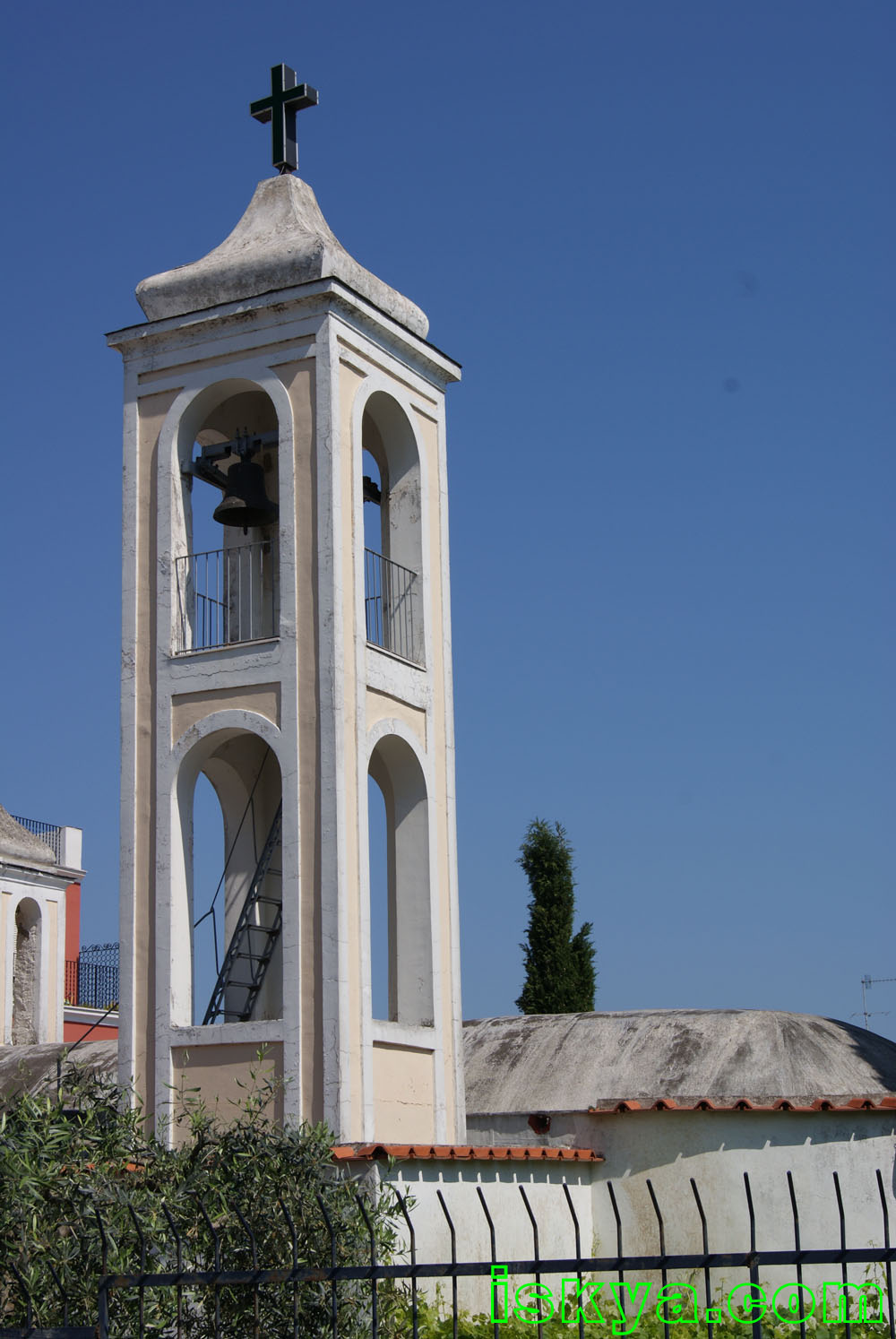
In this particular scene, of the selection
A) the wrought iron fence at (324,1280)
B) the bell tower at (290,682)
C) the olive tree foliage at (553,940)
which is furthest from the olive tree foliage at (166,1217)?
the olive tree foliage at (553,940)

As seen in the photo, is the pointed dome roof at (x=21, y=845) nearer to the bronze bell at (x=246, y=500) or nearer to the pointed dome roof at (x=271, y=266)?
the bronze bell at (x=246, y=500)

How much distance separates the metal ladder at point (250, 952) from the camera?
524 inches

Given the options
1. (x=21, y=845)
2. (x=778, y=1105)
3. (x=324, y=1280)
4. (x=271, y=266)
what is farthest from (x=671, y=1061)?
(x=21, y=845)

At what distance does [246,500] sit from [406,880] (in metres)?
3.40

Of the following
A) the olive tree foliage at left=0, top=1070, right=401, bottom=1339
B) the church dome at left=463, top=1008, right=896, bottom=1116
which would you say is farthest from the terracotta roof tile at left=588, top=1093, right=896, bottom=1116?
the olive tree foliage at left=0, top=1070, right=401, bottom=1339

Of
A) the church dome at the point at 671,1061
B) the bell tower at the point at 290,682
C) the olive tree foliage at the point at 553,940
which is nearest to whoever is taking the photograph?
the bell tower at the point at 290,682

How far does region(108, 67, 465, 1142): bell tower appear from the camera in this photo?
40.6ft

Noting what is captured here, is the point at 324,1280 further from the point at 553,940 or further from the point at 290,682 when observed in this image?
the point at 553,940

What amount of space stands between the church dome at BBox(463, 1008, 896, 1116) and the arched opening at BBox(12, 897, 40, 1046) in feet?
40.4

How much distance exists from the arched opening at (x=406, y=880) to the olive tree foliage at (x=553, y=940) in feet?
30.6

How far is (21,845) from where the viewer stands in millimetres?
26969

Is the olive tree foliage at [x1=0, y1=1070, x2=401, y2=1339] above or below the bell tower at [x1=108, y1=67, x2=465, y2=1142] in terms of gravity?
below

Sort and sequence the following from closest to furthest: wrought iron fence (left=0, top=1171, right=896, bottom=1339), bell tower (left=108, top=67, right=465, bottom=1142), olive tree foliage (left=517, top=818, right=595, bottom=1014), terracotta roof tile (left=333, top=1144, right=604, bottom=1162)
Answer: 1. wrought iron fence (left=0, top=1171, right=896, bottom=1339)
2. terracotta roof tile (left=333, top=1144, right=604, bottom=1162)
3. bell tower (left=108, top=67, right=465, bottom=1142)
4. olive tree foliage (left=517, top=818, right=595, bottom=1014)

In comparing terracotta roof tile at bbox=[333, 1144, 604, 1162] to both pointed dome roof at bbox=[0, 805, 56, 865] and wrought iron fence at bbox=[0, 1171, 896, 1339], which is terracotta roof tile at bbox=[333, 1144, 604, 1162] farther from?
pointed dome roof at bbox=[0, 805, 56, 865]
